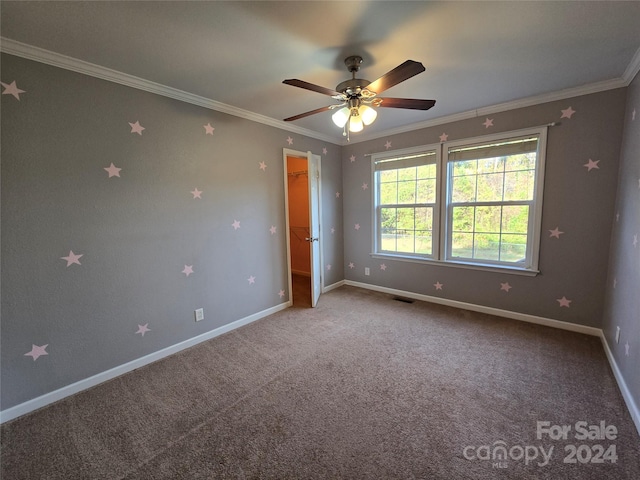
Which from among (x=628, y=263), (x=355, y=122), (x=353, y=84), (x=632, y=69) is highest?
(x=632, y=69)

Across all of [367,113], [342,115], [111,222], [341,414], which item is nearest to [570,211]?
[367,113]

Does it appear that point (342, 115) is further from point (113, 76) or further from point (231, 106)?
point (113, 76)

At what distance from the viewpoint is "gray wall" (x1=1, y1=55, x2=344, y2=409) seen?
1761mm

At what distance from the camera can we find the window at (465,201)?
9.49 feet

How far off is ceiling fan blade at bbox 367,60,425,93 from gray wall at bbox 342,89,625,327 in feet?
6.51

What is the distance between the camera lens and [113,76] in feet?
6.72

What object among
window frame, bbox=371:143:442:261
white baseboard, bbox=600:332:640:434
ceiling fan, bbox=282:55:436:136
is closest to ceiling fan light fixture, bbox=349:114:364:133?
ceiling fan, bbox=282:55:436:136

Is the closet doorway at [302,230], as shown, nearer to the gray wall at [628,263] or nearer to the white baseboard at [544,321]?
the white baseboard at [544,321]

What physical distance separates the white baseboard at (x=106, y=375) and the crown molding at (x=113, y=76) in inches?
88.3

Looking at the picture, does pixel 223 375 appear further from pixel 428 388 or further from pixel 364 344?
pixel 428 388

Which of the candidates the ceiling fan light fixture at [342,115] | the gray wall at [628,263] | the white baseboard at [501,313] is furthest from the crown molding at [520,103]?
the white baseboard at [501,313]

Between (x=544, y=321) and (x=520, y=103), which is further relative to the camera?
(x=544, y=321)

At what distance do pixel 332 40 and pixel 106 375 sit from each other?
2962 millimetres

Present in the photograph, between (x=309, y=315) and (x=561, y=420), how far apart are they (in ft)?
7.59
